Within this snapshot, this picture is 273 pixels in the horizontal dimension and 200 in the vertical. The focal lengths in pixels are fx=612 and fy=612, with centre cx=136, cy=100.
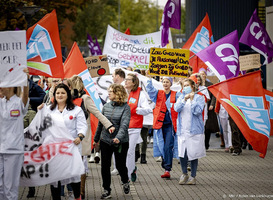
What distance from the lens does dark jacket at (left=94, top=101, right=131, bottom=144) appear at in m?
9.16

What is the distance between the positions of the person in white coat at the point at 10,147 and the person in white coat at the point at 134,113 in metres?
2.98

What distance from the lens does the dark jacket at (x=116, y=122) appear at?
916 cm

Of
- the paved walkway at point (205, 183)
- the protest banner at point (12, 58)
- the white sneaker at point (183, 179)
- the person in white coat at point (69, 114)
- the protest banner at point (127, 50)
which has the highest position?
the protest banner at point (127, 50)

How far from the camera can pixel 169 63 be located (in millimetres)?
12156

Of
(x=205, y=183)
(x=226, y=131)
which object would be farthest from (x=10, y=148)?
(x=226, y=131)

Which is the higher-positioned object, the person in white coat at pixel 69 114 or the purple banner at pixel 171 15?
the purple banner at pixel 171 15

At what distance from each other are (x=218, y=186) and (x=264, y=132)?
1504mm

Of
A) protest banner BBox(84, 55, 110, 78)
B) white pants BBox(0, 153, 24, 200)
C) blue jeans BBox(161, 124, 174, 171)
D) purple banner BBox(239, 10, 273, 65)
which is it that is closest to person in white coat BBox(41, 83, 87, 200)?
white pants BBox(0, 153, 24, 200)

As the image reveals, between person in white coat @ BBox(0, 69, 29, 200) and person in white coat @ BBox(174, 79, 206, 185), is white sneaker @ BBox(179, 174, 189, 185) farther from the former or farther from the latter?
person in white coat @ BBox(0, 69, 29, 200)

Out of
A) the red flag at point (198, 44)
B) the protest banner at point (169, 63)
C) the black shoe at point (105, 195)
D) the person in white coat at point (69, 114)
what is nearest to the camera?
the person in white coat at point (69, 114)

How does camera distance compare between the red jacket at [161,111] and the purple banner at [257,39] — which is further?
the purple banner at [257,39]

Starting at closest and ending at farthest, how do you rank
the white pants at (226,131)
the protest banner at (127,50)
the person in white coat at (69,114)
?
the person in white coat at (69,114) → the white pants at (226,131) → the protest banner at (127,50)

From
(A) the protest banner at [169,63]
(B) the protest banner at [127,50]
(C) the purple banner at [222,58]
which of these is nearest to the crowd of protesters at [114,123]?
(A) the protest banner at [169,63]

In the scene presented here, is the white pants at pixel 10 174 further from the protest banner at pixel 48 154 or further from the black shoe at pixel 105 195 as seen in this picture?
the black shoe at pixel 105 195
